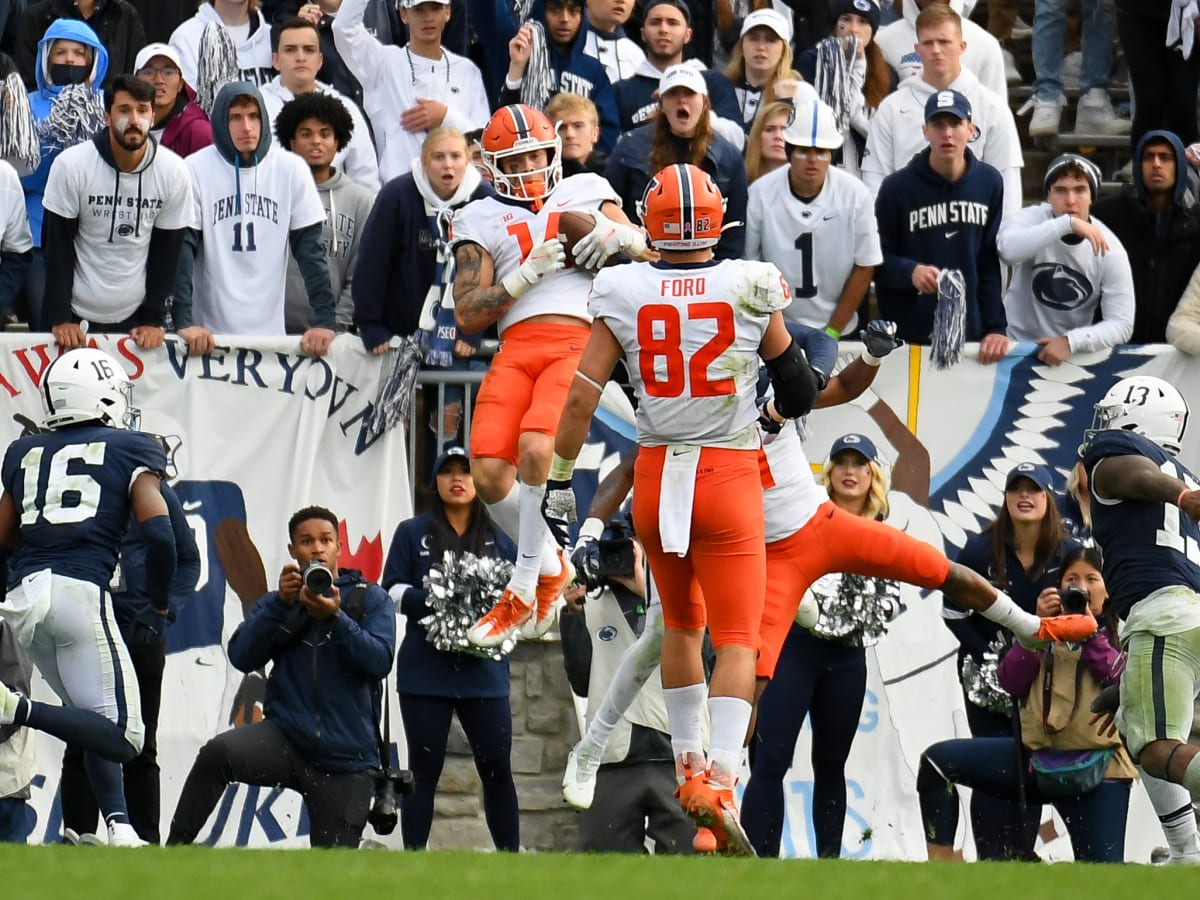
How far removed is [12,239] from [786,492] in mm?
4846

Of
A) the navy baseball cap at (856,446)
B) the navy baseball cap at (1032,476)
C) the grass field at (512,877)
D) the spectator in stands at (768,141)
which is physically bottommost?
the grass field at (512,877)

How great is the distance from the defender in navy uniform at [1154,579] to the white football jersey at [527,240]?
2.43 meters

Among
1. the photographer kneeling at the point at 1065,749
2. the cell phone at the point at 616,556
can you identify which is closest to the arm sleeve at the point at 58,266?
→ the cell phone at the point at 616,556

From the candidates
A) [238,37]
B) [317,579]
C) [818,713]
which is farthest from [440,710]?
[238,37]

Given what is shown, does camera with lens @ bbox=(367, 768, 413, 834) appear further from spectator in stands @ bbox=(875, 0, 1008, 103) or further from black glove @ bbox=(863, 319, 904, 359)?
spectator in stands @ bbox=(875, 0, 1008, 103)

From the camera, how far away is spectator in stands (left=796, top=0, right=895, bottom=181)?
44.2ft

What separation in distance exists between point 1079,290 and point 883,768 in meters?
2.73


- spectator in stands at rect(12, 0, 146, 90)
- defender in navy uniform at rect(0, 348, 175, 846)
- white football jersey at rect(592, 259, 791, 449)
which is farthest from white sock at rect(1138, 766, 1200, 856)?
spectator in stands at rect(12, 0, 146, 90)

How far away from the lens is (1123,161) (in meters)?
15.1

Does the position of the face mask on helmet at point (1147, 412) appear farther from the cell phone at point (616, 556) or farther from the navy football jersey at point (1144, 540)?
the cell phone at point (616, 556)

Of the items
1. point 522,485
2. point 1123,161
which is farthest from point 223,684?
point 1123,161

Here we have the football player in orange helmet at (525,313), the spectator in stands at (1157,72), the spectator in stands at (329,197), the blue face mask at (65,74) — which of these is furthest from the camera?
the spectator in stands at (1157,72)

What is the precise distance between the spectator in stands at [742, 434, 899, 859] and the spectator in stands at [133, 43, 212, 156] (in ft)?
15.1

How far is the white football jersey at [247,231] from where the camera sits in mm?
12078
